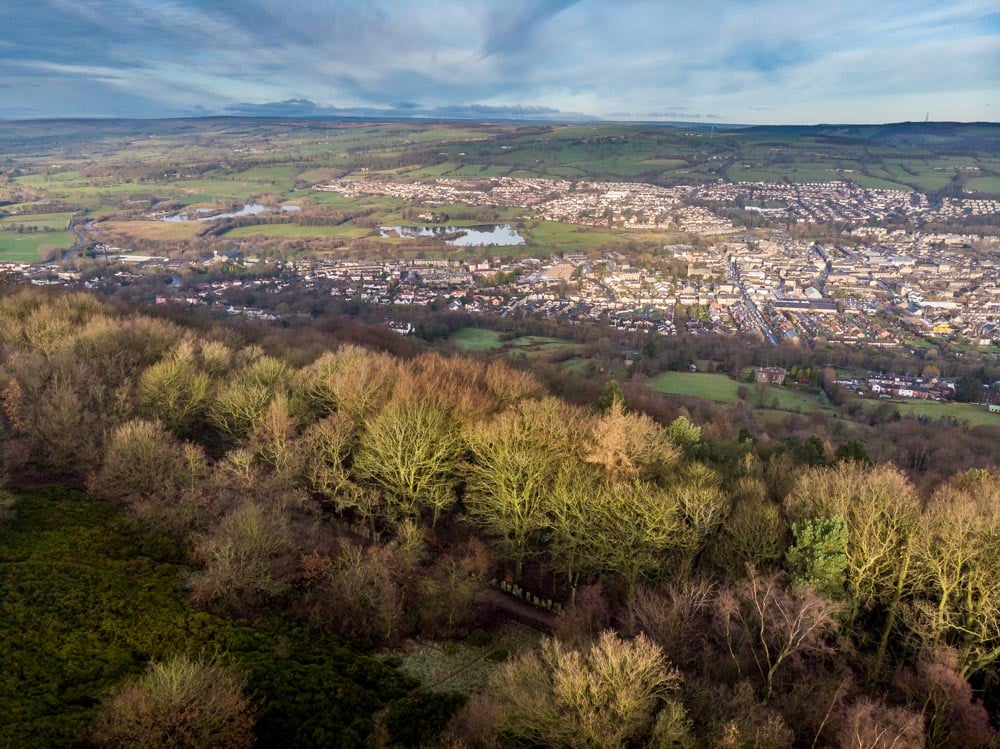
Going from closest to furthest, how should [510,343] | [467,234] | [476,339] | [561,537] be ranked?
[561,537] < [510,343] < [476,339] < [467,234]

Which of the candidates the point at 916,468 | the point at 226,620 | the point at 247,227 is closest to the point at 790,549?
the point at 226,620

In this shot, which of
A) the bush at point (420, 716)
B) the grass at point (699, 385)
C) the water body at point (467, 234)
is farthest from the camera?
the water body at point (467, 234)

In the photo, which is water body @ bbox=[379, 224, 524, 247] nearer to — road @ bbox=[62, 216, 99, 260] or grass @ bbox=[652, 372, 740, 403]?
road @ bbox=[62, 216, 99, 260]

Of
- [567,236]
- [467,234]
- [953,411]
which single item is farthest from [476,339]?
[467,234]

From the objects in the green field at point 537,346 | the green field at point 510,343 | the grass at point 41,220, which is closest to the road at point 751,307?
the green field at point 537,346

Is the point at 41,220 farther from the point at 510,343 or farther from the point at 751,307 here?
the point at 751,307

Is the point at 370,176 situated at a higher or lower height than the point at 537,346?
higher

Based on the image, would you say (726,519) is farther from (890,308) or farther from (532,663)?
(890,308)

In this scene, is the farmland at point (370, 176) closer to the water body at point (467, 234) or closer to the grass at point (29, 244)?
the water body at point (467, 234)
